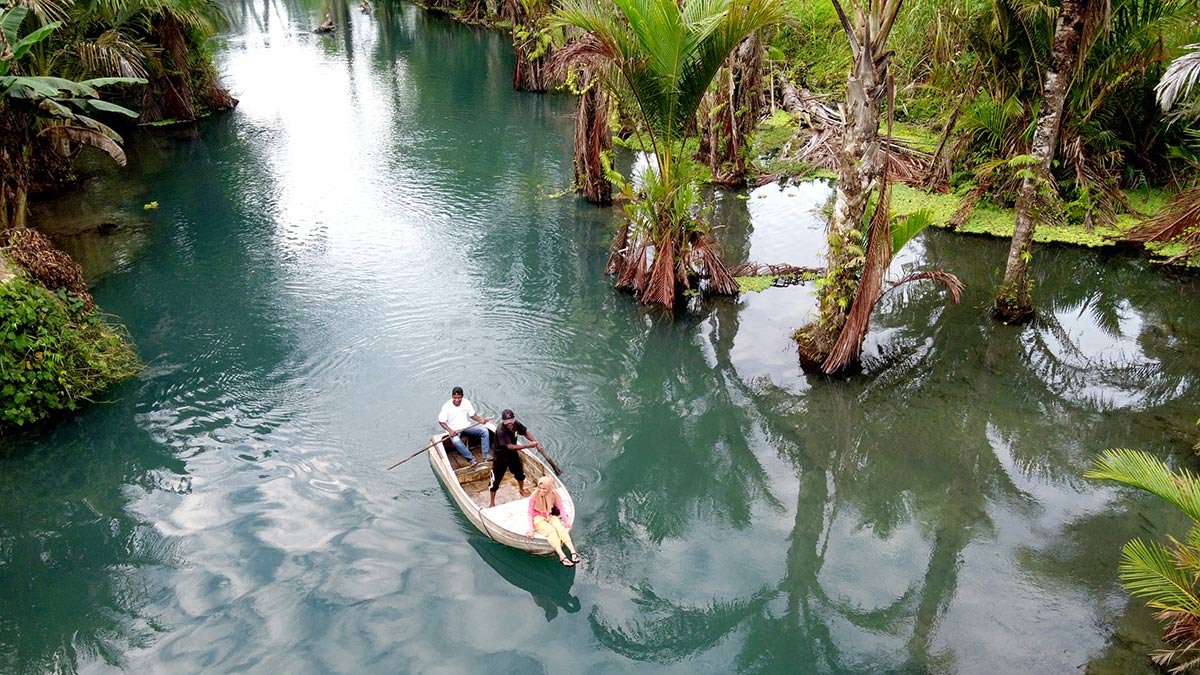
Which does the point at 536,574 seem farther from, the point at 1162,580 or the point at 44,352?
the point at 44,352

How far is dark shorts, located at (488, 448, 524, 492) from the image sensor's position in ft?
30.1

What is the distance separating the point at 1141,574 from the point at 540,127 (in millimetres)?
19826

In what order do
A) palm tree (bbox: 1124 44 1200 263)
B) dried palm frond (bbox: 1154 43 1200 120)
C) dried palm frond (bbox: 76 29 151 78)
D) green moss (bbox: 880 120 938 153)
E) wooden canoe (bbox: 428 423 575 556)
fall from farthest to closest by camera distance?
1. green moss (bbox: 880 120 938 153)
2. dried palm frond (bbox: 76 29 151 78)
3. palm tree (bbox: 1124 44 1200 263)
4. dried palm frond (bbox: 1154 43 1200 120)
5. wooden canoe (bbox: 428 423 575 556)

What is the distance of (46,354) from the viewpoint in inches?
413

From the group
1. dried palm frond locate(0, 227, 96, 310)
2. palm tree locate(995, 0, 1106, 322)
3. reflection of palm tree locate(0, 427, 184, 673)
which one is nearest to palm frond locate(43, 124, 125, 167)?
dried palm frond locate(0, 227, 96, 310)

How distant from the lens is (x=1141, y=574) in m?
7.75

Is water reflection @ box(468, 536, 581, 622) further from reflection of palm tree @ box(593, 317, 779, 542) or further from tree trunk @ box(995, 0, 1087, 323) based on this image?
tree trunk @ box(995, 0, 1087, 323)

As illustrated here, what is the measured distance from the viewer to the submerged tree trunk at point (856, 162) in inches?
388

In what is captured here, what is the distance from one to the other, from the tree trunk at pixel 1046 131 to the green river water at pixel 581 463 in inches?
43.4

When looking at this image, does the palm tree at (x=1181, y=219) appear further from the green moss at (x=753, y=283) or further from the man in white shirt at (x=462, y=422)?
the man in white shirt at (x=462, y=422)

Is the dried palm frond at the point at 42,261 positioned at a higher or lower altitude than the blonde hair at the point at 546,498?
higher

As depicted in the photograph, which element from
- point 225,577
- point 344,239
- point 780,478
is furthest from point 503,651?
point 344,239

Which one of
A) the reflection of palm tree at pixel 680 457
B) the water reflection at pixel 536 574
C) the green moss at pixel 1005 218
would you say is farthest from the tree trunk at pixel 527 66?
the water reflection at pixel 536 574

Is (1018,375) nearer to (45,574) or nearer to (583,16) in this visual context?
(583,16)
